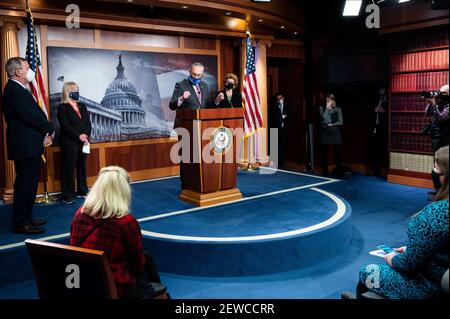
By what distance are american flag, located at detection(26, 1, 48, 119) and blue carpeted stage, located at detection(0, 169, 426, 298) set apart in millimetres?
1223

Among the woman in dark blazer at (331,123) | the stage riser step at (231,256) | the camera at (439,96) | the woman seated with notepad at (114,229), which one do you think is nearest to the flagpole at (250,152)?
the woman in dark blazer at (331,123)

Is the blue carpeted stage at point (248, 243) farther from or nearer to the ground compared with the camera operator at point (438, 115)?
nearer to the ground

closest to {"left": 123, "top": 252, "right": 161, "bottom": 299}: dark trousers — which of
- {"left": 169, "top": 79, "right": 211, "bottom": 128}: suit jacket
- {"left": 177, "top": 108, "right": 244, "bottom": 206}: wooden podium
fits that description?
{"left": 177, "top": 108, "right": 244, "bottom": 206}: wooden podium

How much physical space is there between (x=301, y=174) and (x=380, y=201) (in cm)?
112

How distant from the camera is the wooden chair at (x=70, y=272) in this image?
1.89m

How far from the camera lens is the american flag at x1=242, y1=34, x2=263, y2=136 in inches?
259

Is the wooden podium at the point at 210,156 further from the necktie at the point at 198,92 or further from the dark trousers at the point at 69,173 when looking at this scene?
A: the dark trousers at the point at 69,173

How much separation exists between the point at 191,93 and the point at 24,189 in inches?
81.9

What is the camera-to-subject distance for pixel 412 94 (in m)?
6.93

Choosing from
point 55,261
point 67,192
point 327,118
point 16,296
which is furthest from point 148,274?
point 327,118

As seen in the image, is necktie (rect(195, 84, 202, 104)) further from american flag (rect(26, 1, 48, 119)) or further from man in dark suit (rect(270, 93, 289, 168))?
man in dark suit (rect(270, 93, 289, 168))

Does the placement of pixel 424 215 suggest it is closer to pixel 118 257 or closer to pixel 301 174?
pixel 118 257

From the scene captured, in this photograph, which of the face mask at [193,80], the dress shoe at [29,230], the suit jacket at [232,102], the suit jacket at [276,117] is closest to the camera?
the dress shoe at [29,230]

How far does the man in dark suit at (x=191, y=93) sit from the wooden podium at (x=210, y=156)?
293 mm
